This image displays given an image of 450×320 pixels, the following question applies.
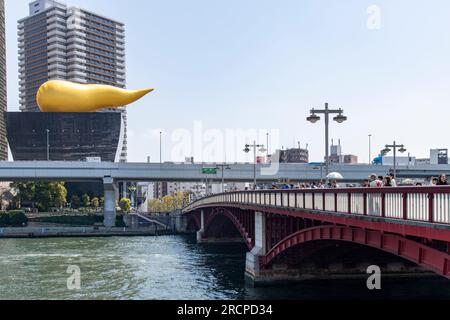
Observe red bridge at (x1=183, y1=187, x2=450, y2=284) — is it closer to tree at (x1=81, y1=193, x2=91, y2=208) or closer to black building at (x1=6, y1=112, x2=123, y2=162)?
tree at (x1=81, y1=193, x2=91, y2=208)

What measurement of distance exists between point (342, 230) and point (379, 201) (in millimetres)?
5687

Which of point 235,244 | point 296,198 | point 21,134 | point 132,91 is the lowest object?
point 235,244

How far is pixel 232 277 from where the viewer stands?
49094 millimetres

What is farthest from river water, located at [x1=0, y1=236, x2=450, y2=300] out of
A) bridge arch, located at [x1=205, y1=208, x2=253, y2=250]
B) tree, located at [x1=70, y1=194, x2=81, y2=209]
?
tree, located at [x1=70, y1=194, x2=81, y2=209]

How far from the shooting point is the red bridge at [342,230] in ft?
60.7

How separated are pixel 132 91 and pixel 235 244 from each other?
7898 cm

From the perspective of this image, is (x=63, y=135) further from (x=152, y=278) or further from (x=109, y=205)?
(x=152, y=278)

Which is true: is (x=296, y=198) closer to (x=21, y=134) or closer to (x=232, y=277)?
(x=232, y=277)

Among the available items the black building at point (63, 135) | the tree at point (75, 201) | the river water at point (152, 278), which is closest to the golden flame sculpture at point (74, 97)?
the black building at point (63, 135)

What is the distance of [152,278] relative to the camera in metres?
48.4

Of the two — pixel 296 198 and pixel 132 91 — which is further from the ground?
pixel 132 91

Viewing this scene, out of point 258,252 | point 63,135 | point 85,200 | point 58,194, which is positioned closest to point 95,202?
point 85,200

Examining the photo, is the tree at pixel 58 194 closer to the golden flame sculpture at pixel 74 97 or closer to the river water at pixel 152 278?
the golden flame sculpture at pixel 74 97
